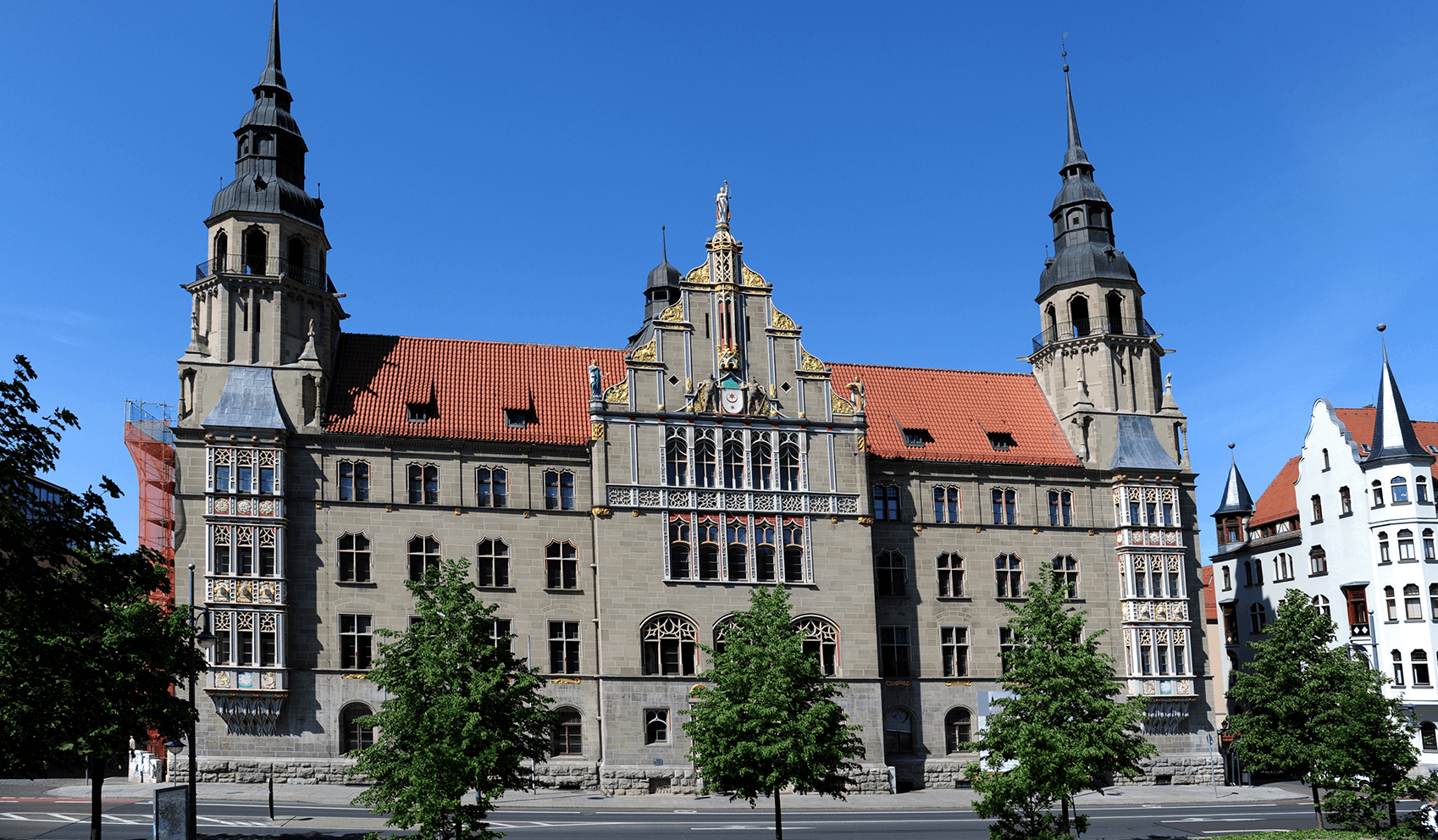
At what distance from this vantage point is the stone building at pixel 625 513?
176 ft

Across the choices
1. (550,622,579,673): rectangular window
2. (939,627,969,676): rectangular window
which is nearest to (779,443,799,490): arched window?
(939,627,969,676): rectangular window

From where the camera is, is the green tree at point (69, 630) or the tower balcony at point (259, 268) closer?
the green tree at point (69, 630)

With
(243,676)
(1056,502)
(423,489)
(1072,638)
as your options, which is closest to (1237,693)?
(1072,638)

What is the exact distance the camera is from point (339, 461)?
2189 inches

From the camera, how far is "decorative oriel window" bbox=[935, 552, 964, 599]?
201 ft

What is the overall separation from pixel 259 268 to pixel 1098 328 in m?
40.3

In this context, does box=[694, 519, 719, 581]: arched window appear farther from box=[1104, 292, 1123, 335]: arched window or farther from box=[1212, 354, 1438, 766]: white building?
box=[1212, 354, 1438, 766]: white building

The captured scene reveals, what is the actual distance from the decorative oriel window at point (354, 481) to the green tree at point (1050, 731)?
30265 mm

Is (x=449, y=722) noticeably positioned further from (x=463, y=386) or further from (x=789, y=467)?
(x=463, y=386)

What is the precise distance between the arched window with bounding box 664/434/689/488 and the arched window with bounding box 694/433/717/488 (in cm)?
47

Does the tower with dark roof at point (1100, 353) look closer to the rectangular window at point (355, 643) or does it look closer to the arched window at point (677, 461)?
the arched window at point (677, 461)

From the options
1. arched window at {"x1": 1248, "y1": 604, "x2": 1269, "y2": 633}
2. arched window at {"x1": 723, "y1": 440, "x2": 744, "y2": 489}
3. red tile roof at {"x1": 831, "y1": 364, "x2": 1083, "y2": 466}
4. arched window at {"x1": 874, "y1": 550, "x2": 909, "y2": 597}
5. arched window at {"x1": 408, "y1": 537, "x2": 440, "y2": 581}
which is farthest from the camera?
arched window at {"x1": 1248, "y1": 604, "x2": 1269, "y2": 633}

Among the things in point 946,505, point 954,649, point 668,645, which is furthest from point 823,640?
point 946,505

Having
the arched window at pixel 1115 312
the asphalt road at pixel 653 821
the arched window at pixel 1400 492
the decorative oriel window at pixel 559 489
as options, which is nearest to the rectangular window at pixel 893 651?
the asphalt road at pixel 653 821
